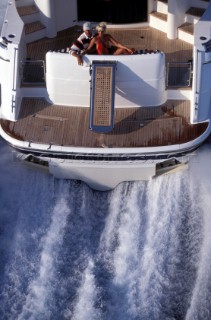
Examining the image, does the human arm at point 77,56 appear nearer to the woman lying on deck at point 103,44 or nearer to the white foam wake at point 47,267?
the woman lying on deck at point 103,44

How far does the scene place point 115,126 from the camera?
7.38 metres

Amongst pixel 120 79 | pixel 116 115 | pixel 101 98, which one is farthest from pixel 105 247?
pixel 120 79

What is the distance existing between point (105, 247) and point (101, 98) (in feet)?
6.24

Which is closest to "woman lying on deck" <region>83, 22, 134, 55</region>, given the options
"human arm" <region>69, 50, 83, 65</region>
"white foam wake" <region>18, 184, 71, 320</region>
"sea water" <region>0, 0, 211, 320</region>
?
"human arm" <region>69, 50, 83, 65</region>

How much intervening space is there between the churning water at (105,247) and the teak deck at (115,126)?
22.4 inches

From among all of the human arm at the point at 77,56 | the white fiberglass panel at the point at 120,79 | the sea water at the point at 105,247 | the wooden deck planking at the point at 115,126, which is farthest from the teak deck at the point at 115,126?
the human arm at the point at 77,56

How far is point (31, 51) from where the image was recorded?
324 inches

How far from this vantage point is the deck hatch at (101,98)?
7.22 m

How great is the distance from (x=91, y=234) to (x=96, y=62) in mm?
2208

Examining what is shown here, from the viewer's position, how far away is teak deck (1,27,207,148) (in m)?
7.20

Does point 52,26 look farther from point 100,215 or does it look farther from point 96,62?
point 100,215

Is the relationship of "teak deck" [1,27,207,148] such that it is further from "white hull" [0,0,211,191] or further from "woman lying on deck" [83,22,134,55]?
"woman lying on deck" [83,22,134,55]

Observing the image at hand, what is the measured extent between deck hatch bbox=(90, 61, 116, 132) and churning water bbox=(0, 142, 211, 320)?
3.05ft

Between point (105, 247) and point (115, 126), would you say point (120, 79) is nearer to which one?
point (115, 126)
